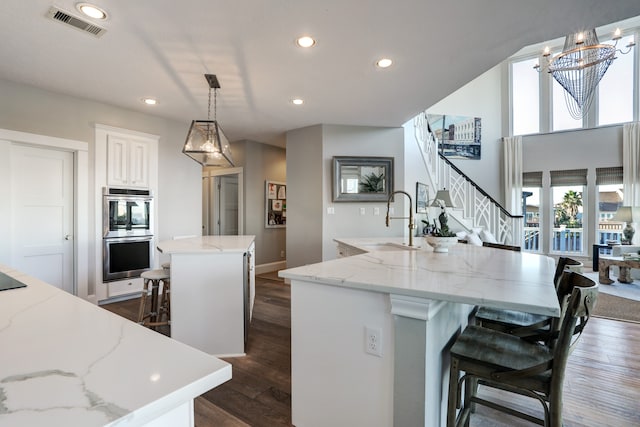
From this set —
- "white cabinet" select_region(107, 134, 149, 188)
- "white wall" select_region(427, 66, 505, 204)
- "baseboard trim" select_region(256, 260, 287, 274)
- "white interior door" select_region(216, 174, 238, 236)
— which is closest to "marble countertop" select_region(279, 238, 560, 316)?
"white cabinet" select_region(107, 134, 149, 188)

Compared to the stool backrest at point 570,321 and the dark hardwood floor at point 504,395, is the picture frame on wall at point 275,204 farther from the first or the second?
the stool backrest at point 570,321

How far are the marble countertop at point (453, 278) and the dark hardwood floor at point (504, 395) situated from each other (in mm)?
919

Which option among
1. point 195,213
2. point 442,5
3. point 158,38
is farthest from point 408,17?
point 195,213

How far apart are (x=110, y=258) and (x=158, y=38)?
9.35 feet

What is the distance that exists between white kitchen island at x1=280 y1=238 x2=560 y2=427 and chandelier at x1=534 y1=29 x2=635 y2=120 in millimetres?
4232

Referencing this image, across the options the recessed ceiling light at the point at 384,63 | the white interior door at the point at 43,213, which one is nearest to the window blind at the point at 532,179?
the recessed ceiling light at the point at 384,63

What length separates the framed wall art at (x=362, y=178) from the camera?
4785 mm

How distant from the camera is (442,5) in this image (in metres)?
1.97

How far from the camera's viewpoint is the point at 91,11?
205 centimetres

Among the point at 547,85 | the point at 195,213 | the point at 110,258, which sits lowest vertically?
the point at 110,258

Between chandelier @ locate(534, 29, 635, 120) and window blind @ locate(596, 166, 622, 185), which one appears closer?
chandelier @ locate(534, 29, 635, 120)

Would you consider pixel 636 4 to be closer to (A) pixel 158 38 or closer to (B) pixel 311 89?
(B) pixel 311 89

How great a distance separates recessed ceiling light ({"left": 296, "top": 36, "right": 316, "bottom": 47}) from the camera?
2373 mm

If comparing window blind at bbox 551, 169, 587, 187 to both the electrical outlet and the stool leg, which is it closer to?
the electrical outlet
